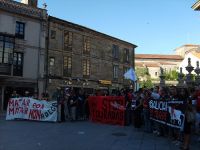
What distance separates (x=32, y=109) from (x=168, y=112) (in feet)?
26.4

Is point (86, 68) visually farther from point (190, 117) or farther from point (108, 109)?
point (190, 117)

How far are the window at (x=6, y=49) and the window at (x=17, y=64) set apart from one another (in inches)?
30.9

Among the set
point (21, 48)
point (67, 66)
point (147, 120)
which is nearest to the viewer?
point (147, 120)

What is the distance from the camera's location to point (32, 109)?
1739cm

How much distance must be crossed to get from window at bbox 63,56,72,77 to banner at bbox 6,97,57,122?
728 inches

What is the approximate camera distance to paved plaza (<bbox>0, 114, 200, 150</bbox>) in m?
9.91

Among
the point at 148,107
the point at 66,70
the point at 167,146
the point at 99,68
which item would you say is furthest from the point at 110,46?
the point at 167,146

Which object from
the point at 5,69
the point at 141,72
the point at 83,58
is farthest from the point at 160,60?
the point at 5,69

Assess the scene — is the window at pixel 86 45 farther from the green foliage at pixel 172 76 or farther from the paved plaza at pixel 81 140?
the green foliage at pixel 172 76

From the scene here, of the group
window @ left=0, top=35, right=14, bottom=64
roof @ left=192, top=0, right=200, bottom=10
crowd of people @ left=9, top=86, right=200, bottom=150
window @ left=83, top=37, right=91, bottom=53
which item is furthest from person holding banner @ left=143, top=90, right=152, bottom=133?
window @ left=83, top=37, right=91, bottom=53

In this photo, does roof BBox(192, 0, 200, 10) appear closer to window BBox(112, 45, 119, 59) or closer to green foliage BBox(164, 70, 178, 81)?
window BBox(112, 45, 119, 59)

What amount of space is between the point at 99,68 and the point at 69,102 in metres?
24.4

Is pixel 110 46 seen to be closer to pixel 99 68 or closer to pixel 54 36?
pixel 99 68

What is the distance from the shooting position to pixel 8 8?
31531mm
